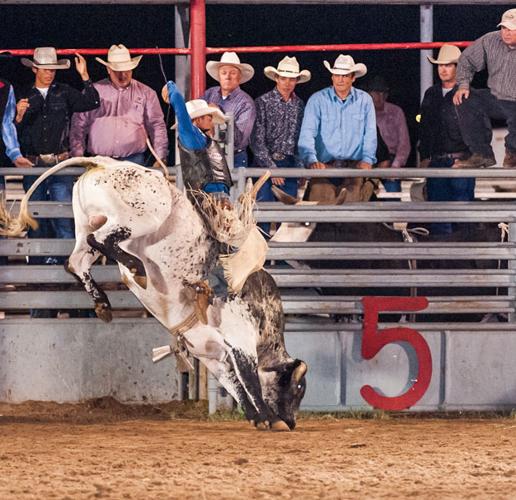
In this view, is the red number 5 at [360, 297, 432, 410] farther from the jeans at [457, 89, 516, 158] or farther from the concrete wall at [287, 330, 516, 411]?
the jeans at [457, 89, 516, 158]

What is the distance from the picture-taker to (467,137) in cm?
928

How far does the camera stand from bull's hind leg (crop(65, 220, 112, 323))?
7.43 m

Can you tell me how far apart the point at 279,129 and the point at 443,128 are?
1.25 m

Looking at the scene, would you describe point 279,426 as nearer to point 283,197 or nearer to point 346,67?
point 283,197

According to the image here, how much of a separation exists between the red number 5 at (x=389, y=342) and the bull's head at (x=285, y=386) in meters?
1.00

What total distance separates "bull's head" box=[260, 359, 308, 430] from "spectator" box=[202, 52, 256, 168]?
1.98 metres

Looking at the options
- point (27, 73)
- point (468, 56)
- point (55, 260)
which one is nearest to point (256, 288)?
point (55, 260)

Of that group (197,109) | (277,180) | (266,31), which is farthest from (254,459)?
(266,31)

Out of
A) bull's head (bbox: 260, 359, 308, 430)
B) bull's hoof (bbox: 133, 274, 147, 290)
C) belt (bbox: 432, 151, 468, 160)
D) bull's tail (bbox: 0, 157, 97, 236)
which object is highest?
belt (bbox: 432, 151, 468, 160)

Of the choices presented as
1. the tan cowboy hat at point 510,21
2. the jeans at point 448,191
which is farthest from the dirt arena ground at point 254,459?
the tan cowboy hat at point 510,21

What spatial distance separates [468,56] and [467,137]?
1.94 feet

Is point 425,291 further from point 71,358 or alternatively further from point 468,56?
point 71,358

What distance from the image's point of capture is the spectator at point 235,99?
925 centimetres

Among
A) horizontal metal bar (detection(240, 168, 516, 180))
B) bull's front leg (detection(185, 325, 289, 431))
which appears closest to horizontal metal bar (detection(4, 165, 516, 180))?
horizontal metal bar (detection(240, 168, 516, 180))
